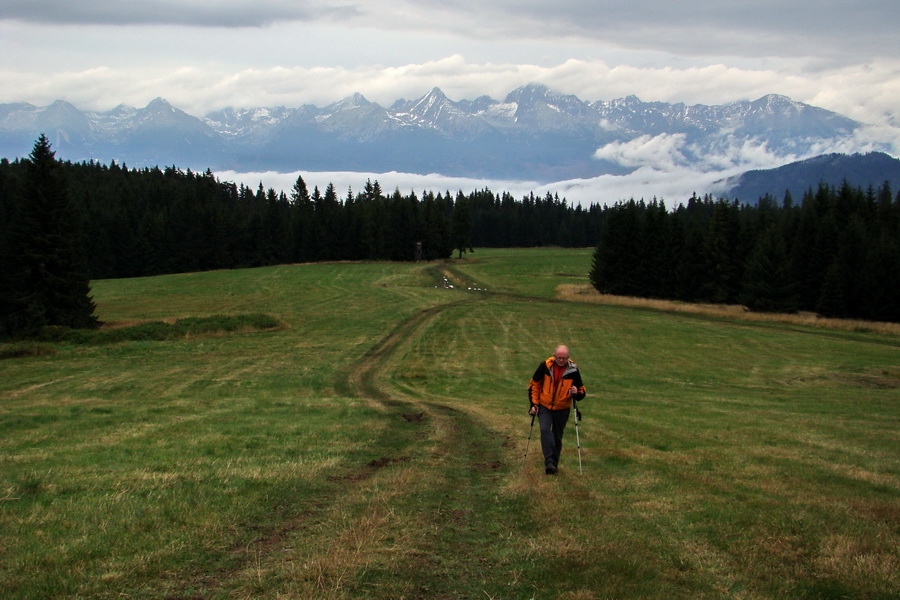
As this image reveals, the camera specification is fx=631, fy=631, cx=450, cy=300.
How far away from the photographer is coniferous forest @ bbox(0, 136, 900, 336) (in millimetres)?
46500

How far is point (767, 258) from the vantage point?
215 ft

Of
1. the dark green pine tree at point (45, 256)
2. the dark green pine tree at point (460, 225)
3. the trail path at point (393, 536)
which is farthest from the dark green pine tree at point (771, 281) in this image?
the dark green pine tree at point (460, 225)

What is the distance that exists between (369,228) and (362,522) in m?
120

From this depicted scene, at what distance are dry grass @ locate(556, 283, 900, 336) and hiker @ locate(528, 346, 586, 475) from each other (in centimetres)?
5212

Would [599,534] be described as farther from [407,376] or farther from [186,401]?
[407,376]

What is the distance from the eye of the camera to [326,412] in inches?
827

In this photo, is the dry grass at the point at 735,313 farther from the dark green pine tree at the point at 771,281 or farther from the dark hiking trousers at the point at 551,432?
the dark hiking trousers at the point at 551,432

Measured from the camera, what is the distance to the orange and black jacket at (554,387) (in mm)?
12398

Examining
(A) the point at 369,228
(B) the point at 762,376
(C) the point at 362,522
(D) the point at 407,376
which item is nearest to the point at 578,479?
(C) the point at 362,522

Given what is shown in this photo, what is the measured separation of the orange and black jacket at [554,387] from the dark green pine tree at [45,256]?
43.4 m

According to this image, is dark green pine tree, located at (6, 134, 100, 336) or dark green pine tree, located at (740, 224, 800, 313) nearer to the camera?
dark green pine tree, located at (6, 134, 100, 336)

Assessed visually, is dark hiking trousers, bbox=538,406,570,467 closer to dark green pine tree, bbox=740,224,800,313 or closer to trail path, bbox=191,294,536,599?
trail path, bbox=191,294,536,599

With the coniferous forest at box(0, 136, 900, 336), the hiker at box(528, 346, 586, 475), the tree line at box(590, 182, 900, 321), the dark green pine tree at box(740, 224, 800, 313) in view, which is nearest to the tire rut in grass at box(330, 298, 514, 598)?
the hiker at box(528, 346, 586, 475)

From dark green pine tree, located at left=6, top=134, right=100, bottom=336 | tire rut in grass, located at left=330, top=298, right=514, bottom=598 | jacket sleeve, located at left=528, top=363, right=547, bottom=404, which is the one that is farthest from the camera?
dark green pine tree, located at left=6, top=134, right=100, bottom=336
